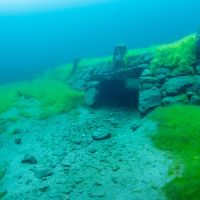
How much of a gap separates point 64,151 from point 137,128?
237 inches

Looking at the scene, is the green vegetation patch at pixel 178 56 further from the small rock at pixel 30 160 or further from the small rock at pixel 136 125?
the small rock at pixel 30 160

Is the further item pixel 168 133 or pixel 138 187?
pixel 168 133

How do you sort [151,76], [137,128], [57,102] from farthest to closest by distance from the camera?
1. [57,102]
2. [151,76]
3. [137,128]

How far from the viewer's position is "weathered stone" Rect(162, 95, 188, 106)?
23.0m

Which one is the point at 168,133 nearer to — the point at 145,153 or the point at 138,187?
the point at 145,153

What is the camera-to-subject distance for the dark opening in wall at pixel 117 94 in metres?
30.3

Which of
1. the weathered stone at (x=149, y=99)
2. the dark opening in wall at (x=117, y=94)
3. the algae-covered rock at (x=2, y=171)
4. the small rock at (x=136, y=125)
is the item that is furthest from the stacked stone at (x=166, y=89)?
the algae-covered rock at (x=2, y=171)

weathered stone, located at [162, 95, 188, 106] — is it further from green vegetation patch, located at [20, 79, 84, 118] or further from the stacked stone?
green vegetation patch, located at [20, 79, 84, 118]

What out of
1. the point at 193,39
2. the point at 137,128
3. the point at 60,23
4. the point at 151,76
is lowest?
the point at 137,128

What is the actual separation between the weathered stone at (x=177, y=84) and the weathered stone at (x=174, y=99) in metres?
0.59

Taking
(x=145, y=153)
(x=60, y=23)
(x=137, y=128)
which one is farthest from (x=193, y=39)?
(x=60, y=23)

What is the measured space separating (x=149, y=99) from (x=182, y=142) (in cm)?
701

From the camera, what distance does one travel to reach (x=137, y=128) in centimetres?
2259

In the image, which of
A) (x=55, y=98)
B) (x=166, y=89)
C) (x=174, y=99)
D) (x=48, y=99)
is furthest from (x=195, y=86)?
(x=48, y=99)
